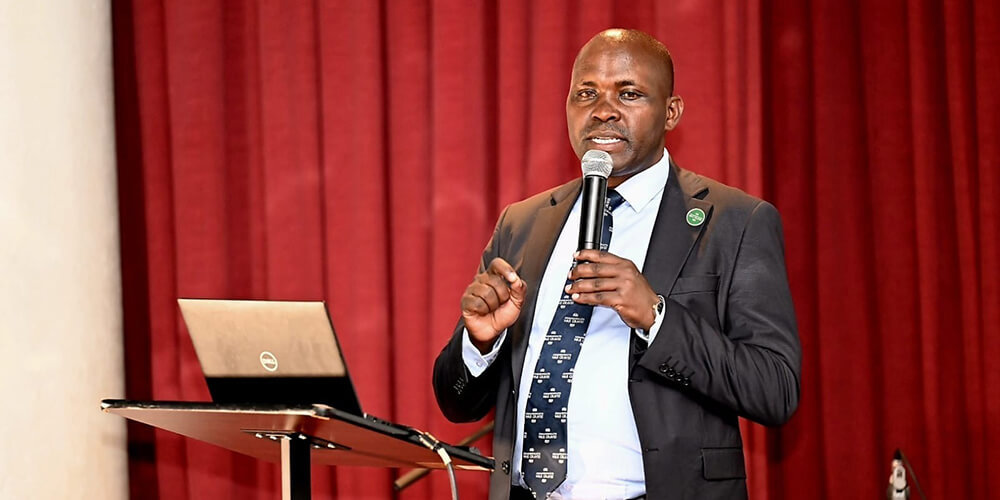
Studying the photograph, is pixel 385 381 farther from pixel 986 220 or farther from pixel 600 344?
pixel 986 220

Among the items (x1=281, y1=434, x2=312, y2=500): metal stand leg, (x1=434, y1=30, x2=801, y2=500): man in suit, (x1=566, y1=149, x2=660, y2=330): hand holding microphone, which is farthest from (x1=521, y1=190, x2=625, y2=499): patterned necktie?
(x1=281, y1=434, x2=312, y2=500): metal stand leg

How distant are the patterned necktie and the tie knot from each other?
0.27m

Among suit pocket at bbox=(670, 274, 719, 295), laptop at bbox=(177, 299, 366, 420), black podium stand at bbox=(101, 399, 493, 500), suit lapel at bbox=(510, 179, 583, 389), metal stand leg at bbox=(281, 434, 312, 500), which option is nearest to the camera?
black podium stand at bbox=(101, 399, 493, 500)

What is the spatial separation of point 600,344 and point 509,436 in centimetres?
28

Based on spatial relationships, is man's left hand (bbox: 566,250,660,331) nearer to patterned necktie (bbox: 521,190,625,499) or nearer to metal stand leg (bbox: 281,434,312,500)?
patterned necktie (bbox: 521,190,625,499)

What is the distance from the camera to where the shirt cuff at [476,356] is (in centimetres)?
244

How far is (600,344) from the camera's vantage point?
7.79 ft

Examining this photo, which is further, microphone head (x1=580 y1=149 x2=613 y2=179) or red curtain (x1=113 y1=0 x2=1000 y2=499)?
red curtain (x1=113 y1=0 x2=1000 y2=499)

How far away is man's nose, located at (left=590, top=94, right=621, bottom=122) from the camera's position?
2557 millimetres

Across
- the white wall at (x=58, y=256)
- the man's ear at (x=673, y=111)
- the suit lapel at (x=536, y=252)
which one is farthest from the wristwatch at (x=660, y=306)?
the white wall at (x=58, y=256)

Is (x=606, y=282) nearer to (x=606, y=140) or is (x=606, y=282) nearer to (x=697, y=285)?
(x=697, y=285)

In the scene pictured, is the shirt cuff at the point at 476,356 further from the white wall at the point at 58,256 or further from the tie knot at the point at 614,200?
the white wall at the point at 58,256

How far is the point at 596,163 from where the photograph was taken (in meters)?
2.29

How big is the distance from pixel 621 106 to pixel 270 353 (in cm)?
107
